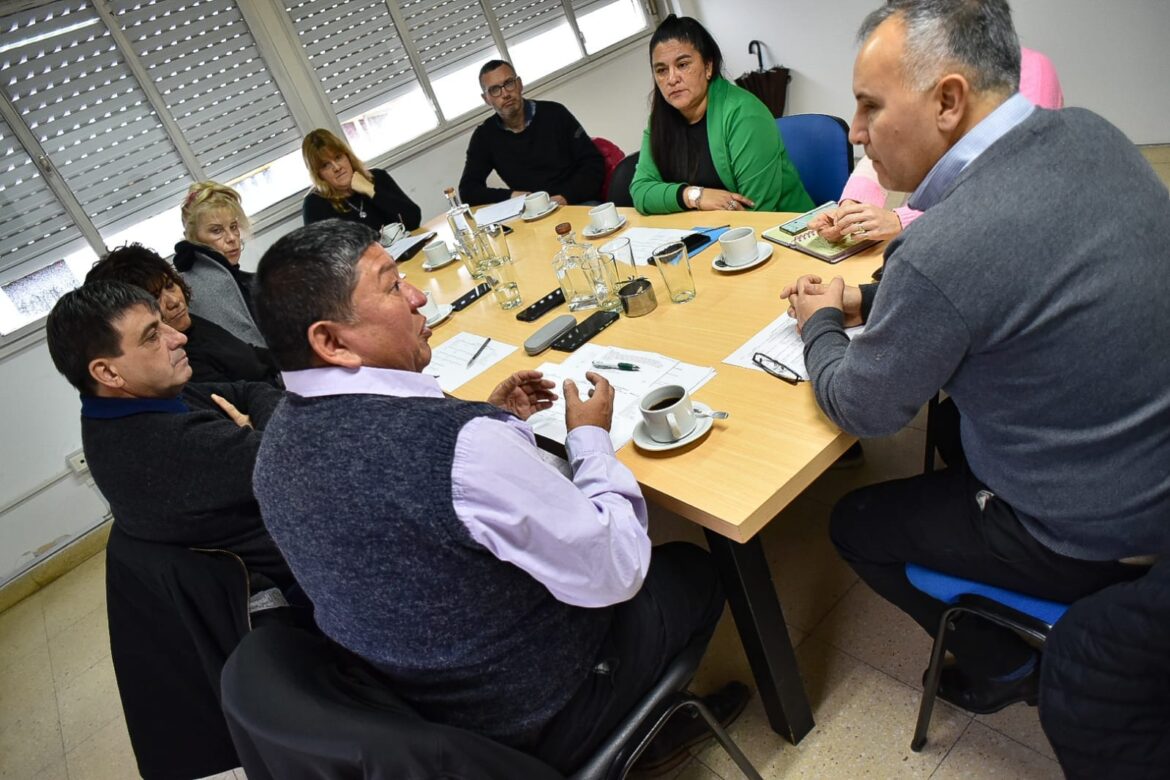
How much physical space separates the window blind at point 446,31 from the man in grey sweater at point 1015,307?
4.02 metres

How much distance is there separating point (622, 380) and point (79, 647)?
8.94ft

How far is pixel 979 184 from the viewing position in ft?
2.85

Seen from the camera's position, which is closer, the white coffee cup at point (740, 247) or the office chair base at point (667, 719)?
the office chair base at point (667, 719)

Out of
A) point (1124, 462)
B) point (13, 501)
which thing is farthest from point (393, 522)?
point (13, 501)

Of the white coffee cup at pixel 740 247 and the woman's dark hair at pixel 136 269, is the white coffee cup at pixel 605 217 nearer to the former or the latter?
the white coffee cup at pixel 740 247

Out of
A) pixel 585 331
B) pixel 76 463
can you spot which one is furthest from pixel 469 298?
pixel 76 463

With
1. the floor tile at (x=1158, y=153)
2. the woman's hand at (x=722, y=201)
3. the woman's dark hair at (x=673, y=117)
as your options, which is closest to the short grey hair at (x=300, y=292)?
the woman's hand at (x=722, y=201)

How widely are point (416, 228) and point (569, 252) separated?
2.13 metres

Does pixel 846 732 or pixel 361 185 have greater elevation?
pixel 361 185

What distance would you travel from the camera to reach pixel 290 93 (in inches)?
158

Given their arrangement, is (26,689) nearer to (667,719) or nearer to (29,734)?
(29,734)

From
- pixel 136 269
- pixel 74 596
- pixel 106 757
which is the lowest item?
pixel 106 757

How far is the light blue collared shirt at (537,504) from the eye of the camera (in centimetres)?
86

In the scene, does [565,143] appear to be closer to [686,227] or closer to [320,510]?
[686,227]
